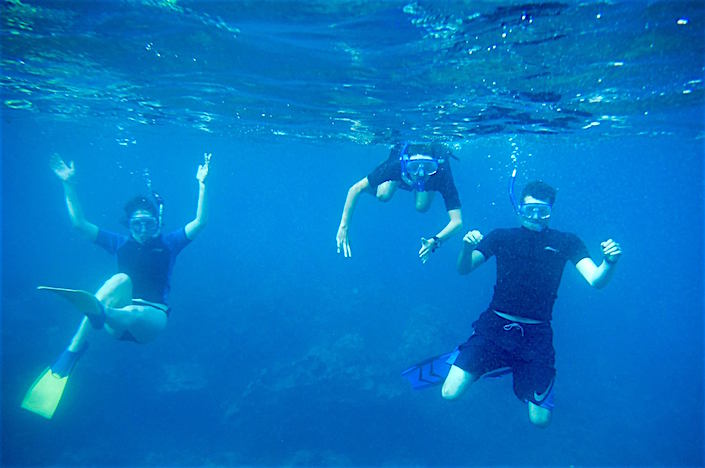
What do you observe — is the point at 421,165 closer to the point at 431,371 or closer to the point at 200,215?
the point at 431,371

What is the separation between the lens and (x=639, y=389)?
22.0 meters

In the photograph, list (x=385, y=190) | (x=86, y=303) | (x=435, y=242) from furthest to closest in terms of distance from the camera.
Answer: (x=385, y=190) < (x=86, y=303) < (x=435, y=242)

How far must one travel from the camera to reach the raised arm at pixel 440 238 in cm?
612

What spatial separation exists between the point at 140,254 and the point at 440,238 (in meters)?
6.30

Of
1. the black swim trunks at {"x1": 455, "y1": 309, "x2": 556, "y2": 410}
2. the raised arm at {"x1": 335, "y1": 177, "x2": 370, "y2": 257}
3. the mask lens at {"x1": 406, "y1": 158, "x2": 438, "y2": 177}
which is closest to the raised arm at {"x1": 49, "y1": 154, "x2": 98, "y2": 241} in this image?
the raised arm at {"x1": 335, "y1": 177, "x2": 370, "y2": 257}

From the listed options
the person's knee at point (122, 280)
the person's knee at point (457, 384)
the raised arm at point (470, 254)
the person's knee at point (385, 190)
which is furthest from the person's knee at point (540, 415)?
the person's knee at point (122, 280)

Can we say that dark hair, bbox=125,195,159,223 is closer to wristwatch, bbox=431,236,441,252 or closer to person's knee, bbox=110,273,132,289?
person's knee, bbox=110,273,132,289

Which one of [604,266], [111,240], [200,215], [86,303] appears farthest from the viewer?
[200,215]

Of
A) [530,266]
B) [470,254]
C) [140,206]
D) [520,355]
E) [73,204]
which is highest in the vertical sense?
[73,204]

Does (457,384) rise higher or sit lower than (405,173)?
lower

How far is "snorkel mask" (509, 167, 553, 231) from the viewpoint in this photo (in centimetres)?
647

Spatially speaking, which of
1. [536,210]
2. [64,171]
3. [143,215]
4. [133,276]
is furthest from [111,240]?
[536,210]

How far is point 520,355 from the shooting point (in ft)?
20.8

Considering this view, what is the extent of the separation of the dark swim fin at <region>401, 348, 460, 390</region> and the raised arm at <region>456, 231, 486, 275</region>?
1.67 m
